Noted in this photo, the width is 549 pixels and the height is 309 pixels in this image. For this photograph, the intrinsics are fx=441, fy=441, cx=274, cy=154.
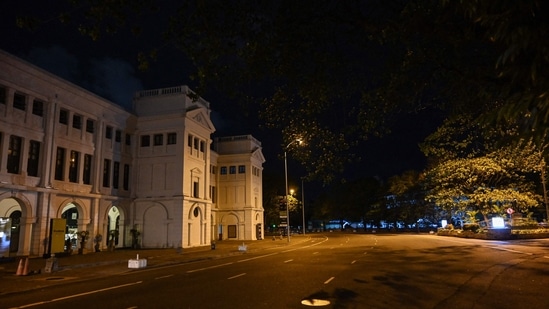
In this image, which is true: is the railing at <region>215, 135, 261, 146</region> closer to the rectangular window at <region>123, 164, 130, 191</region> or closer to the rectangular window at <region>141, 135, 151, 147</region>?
the rectangular window at <region>141, 135, 151, 147</region>

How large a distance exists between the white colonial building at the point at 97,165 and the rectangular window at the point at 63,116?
0.24ft

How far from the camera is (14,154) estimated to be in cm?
2809

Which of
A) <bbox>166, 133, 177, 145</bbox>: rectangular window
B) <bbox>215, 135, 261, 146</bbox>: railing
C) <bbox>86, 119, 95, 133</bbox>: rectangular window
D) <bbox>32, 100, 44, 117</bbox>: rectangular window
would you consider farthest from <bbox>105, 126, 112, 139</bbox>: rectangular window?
<bbox>215, 135, 261, 146</bbox>: railing

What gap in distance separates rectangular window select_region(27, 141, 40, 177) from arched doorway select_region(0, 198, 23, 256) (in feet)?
7.64

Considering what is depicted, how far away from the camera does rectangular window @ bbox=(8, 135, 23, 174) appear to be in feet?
91.1

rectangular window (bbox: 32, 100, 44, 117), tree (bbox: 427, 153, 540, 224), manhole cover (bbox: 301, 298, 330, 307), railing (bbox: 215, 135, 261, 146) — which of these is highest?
railing (bbox: 215, 135, 261, 146)

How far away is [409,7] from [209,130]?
40.1 metres

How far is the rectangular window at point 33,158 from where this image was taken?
2912 centimetres

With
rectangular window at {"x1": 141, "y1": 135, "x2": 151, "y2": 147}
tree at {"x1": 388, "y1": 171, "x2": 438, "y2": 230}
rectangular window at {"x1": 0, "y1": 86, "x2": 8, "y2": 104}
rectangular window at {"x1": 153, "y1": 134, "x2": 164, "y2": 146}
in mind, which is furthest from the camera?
tree at {"x1": 388, "y1": 171, "x2": 438, "y2": 230}

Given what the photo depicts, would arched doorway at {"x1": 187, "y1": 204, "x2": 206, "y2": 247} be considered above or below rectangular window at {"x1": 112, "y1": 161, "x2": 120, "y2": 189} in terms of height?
below

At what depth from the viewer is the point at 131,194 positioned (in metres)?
41.0

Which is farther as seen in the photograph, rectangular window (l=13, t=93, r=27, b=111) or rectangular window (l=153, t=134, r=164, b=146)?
rectangular window (l=153, t=134, r=164, b=146)

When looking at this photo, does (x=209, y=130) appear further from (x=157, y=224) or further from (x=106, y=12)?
(x=106, y=12)

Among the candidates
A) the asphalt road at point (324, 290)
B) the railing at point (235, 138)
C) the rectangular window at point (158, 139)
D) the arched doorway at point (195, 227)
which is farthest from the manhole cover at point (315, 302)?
the railing at point (235, 138)
